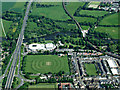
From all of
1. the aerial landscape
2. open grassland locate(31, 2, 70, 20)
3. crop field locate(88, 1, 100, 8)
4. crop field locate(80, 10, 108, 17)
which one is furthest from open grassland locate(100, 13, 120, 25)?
open grassland locate(31, 2, 70, 20)

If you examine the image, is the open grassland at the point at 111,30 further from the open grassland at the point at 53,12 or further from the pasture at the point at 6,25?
the pasture at the point at 6,25

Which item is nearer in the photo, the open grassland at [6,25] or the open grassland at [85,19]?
the open grassland at [6,25]

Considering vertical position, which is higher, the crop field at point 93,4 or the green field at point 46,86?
the crop field at point 93,4

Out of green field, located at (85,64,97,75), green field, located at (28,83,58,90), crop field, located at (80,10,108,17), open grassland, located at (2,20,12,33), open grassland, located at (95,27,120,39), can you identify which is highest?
crop field, located at (80,10,108,17)

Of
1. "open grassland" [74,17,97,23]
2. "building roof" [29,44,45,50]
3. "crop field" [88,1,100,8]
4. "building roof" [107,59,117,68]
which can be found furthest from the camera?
"crop field" [88,1,100,8]

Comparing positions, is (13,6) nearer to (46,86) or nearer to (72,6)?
(72,6)

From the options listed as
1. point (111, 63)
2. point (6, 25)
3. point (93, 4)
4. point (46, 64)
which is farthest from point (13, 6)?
point (111, 63)

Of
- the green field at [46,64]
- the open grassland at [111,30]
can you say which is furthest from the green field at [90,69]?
the open grassland at [111,30]

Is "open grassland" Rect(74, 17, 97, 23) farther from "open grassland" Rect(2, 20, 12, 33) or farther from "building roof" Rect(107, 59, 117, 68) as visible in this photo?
"open grassland" Rect(2, 20, 12, 33)
